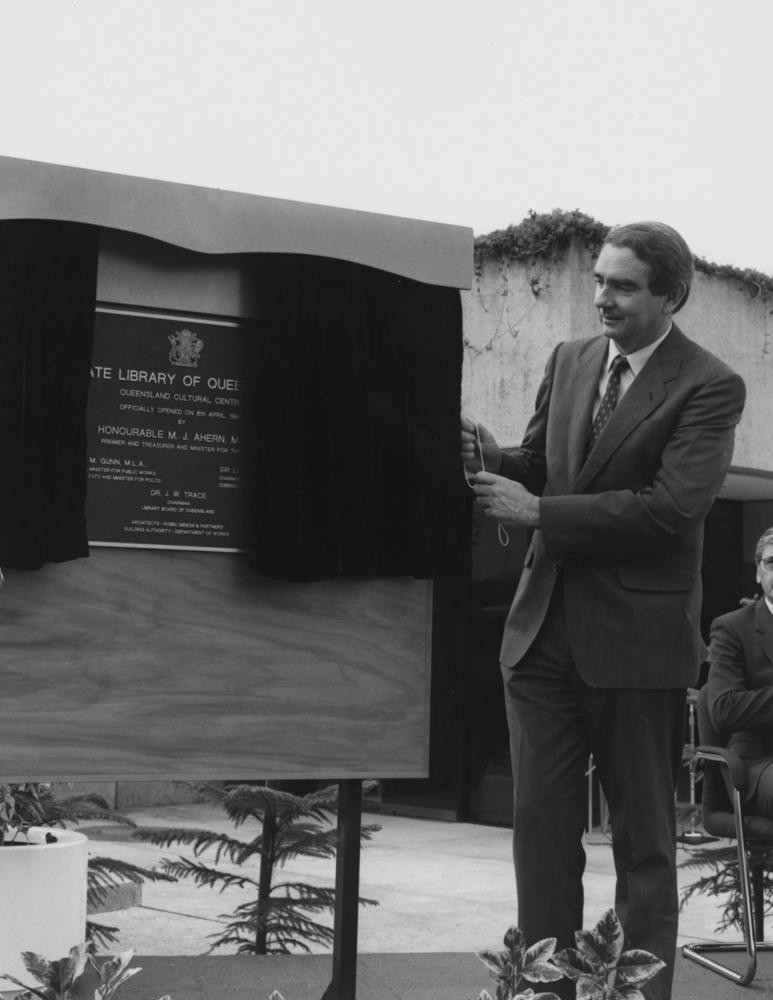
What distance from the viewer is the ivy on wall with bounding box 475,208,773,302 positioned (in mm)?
9484

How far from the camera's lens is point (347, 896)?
3471 millimetres

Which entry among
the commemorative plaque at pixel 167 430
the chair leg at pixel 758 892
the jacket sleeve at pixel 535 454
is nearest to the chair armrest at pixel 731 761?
the chair leg at pixel 758 892

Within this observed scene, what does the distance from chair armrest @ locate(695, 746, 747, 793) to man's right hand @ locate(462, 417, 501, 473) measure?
1805 mm

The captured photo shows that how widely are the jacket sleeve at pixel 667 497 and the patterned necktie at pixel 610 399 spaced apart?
98mm

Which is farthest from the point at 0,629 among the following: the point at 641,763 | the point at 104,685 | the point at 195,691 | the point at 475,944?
the point at 475,944

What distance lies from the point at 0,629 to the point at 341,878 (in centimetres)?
108

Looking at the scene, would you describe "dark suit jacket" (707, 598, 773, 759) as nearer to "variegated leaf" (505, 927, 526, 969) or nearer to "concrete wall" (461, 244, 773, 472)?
"variegated leaf" (505, 927, 526, 969)

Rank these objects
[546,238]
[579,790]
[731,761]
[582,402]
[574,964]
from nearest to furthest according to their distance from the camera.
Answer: [574,964]
[579,790]
[582,402]
[731,761]
[546,238]

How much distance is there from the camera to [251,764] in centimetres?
320

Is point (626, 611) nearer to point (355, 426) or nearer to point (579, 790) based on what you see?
point (579, 790)

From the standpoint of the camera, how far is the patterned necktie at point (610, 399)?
3326mm

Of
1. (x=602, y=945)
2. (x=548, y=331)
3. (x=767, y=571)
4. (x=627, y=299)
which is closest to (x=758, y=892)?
(x=767, y=571)

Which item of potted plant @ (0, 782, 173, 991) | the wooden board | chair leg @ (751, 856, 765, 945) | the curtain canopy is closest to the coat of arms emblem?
the curtain canopy

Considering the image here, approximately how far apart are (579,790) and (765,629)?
7.14 ft
